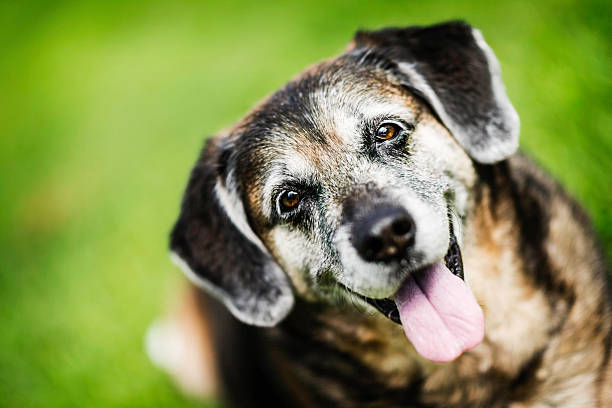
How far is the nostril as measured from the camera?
2266mm

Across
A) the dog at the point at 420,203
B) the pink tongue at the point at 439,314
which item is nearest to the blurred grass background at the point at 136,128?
the dog at the point at 420,203

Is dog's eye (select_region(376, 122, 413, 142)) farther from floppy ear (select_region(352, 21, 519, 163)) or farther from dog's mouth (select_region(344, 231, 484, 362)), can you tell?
dog's mouth (select_region(344, 231, 484, 362))

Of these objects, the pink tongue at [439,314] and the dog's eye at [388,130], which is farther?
the dog's eye at [388,130]

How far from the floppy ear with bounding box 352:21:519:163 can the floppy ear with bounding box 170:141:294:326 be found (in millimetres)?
1217

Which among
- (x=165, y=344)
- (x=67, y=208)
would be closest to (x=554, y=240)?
(x=165, y=344)

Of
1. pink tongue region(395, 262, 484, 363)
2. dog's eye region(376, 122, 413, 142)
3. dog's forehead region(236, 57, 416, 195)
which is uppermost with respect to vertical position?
dog's forehead region(236, 57, 416, 195)

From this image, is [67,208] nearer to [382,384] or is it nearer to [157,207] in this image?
[157,207]

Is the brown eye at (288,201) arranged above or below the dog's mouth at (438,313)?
above

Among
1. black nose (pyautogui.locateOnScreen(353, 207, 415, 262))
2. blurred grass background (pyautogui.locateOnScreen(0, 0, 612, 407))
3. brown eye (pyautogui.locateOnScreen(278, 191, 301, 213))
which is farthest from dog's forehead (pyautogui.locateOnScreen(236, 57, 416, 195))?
blurred grass background (pyautogui.locateOnScreen(0, 0, 612, 407))

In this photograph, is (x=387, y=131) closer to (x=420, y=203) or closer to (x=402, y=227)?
(x=420, y=203)

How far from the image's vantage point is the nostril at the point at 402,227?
227 centimetres

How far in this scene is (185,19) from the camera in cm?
1175

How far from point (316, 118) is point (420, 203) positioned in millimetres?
729

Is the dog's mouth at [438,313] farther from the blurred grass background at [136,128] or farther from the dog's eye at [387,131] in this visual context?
the blurred grass background at [136,128]
